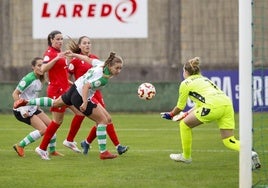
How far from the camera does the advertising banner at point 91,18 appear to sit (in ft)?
92.8

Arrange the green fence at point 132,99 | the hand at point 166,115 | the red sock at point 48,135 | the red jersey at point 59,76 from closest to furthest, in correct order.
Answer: the hand at point 166,115 → the red sock at point 48,135 → the red jersey at point 59,76 → the green fence at point 132,99

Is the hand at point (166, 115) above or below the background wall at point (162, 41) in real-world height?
below

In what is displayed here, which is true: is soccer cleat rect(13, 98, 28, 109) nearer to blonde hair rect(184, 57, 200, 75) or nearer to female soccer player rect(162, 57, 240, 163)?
female soccer player rect(162, 57, 240, 163)

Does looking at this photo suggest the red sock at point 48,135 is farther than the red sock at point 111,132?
No

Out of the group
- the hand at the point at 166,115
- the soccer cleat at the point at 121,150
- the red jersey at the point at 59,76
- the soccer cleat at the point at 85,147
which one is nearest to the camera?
the hand at the point at 166,115

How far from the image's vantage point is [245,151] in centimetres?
1016

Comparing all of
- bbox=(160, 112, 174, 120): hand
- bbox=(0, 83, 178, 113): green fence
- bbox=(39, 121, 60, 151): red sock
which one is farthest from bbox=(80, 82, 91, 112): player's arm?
bbox=(0, 83, 178, 113): green fence

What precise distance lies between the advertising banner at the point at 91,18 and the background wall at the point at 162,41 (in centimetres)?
25

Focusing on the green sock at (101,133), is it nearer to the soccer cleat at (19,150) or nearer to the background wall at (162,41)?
the soccer cleat at (19,150)

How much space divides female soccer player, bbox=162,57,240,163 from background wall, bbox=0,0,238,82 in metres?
14.3

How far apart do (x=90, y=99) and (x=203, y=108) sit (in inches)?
80.7

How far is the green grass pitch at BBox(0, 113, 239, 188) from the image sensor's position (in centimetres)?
1163

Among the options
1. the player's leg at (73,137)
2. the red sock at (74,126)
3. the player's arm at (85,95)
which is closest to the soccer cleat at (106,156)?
the player's arm at (85,95)

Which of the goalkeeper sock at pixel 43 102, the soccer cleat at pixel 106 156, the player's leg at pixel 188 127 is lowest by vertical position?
the soccer cleat at pixel 106 156
